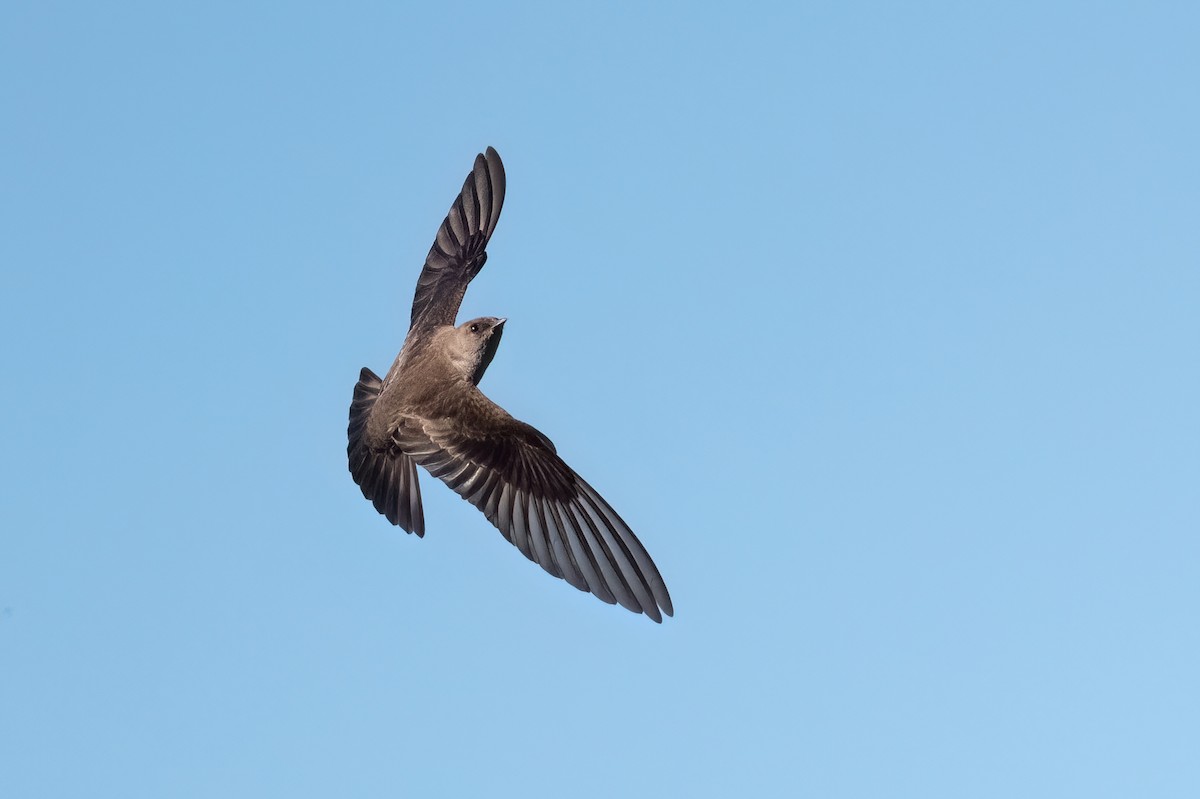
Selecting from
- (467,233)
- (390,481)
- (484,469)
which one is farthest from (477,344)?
(467,233)

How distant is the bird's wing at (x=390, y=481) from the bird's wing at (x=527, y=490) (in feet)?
1.07

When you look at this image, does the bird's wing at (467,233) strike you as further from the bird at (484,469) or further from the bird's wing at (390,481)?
Answer: the bird's wing at (390,481)

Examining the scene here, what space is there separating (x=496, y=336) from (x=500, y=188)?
2814mm

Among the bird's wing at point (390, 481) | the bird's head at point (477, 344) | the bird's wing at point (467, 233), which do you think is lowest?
the bird's wing at point (390, 481)

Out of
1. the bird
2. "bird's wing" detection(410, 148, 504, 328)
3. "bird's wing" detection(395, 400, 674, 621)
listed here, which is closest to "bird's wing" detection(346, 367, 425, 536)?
the bird

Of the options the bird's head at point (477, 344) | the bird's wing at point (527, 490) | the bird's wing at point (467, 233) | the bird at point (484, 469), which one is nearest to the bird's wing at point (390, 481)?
the bird at point (484, 469)

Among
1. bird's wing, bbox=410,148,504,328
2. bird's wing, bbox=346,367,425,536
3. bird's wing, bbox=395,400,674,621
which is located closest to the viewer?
bird's wing, bbox=395,400,674,621

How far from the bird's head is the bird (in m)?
0.01

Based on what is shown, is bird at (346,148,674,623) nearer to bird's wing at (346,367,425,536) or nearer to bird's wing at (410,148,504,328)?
bird's wing at (346,367,425,536)

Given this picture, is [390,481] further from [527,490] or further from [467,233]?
[467,233]

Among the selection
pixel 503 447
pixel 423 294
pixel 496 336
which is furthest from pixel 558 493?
pixel 423 294

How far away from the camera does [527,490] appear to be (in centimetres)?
1230

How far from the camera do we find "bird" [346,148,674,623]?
11.8 meters

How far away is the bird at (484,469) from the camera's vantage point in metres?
11.8
